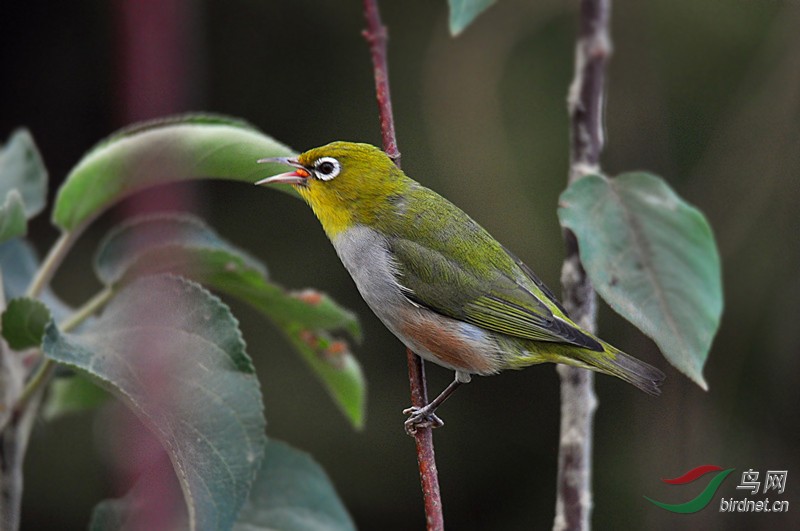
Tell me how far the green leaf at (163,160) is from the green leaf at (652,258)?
1.39 feet

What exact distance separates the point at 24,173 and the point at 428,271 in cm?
71

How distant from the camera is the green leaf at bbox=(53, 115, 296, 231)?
4.14 ft

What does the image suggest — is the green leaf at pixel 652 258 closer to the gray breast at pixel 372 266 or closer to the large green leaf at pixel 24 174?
the gray breast at pixel 372 266

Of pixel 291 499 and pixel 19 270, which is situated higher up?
pixel 19 270

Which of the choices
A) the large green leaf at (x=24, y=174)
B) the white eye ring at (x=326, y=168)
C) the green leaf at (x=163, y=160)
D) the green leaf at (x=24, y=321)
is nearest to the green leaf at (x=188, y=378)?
the green leaf at (x=24, y=321)

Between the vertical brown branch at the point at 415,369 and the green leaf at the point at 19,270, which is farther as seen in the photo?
the green leaf at the point at 19,270

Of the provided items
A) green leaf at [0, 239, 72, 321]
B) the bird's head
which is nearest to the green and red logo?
the bird's head

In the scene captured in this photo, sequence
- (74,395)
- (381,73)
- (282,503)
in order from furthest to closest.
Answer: (74,395)
(282,503)
(381,73)

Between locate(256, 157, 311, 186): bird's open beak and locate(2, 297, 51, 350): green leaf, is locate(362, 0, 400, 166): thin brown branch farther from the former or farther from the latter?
locate(2, 297, 51, 350): green leaf

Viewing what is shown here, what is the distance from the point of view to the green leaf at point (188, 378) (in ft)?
3.45

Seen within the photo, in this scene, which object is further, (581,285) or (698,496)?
(698,496)

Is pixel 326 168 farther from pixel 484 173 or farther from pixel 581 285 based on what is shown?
pixel 484 173

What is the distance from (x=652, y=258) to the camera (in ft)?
4.00

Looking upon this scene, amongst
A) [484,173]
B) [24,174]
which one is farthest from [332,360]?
[484,173]
